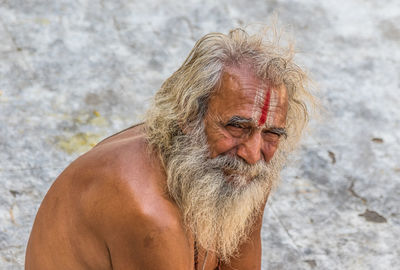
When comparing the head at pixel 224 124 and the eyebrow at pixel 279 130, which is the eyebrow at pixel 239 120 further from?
the eyebrow at pixel 279 130

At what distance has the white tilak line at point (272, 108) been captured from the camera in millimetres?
2625

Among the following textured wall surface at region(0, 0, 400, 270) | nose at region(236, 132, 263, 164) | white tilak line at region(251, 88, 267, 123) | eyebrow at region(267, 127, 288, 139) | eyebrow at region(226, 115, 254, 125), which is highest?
white tilak line at region(251, 88, 267, 123)

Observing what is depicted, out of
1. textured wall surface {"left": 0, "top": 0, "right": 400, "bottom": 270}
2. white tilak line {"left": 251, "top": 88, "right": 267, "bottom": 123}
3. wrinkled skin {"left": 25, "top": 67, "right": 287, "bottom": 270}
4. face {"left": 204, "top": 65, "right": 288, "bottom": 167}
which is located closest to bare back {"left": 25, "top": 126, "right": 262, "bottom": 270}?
wrinkled skin {"left": 25, "top": 67, "right": 287, "bottom": 270}

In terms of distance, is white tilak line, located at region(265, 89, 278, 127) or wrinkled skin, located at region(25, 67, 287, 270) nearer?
wrinkled skin, located at region(25, 67, 287, 270)

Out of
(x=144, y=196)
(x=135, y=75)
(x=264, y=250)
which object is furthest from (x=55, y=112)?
(x=144, y=196)

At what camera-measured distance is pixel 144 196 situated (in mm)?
2516

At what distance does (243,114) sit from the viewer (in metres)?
2.59

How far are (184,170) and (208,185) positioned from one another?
4.1 inches

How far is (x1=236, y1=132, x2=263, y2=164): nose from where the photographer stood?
2613 mm

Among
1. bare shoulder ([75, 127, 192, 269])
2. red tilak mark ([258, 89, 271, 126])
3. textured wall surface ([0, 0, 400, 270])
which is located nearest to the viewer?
bare shoulder ([75, 127, 192, 269])

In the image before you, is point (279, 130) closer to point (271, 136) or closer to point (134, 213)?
point (271, 136)

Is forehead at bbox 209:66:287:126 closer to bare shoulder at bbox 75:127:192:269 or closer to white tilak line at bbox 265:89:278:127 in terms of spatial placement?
white tilak line at bbox 265:89:278:127

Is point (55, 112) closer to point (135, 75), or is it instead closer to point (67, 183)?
point (135, 75)

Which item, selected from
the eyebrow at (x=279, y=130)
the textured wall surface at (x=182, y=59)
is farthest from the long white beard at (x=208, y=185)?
the textured wall surface at (x=182, y=59)
